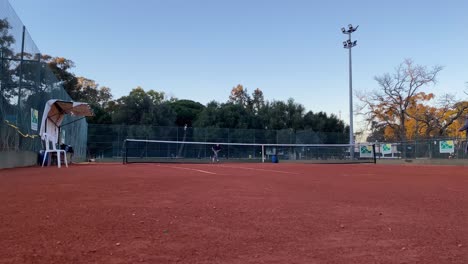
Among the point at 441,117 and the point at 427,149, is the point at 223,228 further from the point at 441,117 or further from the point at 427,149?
the point at 441,117

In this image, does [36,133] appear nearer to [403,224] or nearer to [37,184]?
[37,184]

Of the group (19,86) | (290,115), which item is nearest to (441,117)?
(290,115)

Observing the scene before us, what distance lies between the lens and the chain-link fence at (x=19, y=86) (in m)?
11.6

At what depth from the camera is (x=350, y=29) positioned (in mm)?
41094

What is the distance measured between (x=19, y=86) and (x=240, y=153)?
26153mm

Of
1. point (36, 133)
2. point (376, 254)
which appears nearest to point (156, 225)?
point (376, 254)

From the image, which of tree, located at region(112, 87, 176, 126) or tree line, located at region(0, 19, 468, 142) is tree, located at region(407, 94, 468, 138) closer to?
tree line, located at region(0, 19, 468, 142)

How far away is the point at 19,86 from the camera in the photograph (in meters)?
12.9

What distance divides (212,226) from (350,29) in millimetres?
40861

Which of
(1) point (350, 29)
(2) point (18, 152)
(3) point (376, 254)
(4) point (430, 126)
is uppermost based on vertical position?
(1) point (350, 29)

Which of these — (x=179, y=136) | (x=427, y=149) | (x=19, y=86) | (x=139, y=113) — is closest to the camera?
(x=19, y=86)

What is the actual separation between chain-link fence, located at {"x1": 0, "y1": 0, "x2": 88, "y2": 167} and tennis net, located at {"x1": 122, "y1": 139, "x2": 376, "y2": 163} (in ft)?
57.3

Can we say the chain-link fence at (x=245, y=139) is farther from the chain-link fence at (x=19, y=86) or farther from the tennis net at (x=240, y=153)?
the chain-link fence at (x=19, y=86)

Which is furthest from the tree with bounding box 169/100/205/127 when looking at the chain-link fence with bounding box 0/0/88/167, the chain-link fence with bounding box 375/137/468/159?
the chain-link fence with bounding box 0/0/88/167
